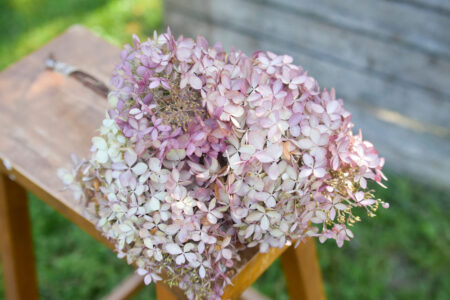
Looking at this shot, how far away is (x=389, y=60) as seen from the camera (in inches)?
89.2

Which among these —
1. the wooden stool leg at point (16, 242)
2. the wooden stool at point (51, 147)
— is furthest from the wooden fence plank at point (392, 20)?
the wooden stool leg at point (16, 242)

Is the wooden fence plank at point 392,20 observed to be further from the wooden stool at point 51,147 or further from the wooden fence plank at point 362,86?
the wooden stool at point 51,147

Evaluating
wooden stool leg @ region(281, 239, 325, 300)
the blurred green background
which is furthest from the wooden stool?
the blurred green background

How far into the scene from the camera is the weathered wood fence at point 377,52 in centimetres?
214

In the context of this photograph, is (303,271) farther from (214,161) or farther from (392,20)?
(392,20)

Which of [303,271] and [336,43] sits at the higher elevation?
[336,43]

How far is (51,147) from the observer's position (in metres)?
1.28

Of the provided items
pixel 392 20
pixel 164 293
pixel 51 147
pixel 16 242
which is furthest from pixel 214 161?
pixel 392 20

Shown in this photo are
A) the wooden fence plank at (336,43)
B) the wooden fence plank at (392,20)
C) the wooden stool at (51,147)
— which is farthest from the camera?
the wooden fence plank at (336,43)

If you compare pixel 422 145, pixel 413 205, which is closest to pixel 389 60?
pixel 422 145

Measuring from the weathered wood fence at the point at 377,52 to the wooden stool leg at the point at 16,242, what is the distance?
1466mm

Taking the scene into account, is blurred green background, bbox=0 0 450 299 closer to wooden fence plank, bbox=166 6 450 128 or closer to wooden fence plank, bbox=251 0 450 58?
wooden fence plank, bbox=166 6 450 128

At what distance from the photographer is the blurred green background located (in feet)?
7.10

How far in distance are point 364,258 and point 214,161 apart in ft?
5.22
